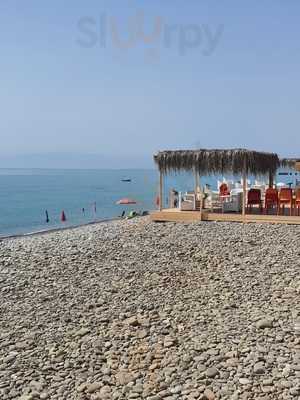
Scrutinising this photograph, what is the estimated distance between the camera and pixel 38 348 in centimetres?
613

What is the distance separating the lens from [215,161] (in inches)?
544

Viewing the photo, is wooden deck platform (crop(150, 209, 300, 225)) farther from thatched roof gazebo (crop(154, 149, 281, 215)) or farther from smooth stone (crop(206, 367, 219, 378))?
smooth stone (crop(206, 367, 219, 378))

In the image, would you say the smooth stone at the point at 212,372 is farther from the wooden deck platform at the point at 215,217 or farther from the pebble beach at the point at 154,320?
the wooden deck platform at the point at 215,217

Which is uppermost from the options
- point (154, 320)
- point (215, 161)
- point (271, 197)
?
point (215, 161)

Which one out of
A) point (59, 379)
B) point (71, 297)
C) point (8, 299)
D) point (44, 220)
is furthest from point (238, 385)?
point (44, 220)

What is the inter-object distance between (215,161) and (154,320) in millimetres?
7629

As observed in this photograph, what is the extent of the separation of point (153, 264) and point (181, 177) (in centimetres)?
559

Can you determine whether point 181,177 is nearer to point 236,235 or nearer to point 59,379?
point 236,235

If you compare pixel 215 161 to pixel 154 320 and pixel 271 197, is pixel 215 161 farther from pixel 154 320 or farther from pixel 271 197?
pixel 154 320

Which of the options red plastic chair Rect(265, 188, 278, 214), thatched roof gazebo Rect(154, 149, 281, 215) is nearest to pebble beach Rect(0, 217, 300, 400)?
→ red plastic chair Rect(265, 188, 278, 214)

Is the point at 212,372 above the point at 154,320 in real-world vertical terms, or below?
below

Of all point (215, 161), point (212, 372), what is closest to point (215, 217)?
point (215, 161)

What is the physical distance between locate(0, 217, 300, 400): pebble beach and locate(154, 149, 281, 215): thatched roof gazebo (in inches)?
108

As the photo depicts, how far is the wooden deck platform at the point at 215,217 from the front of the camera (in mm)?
13330
